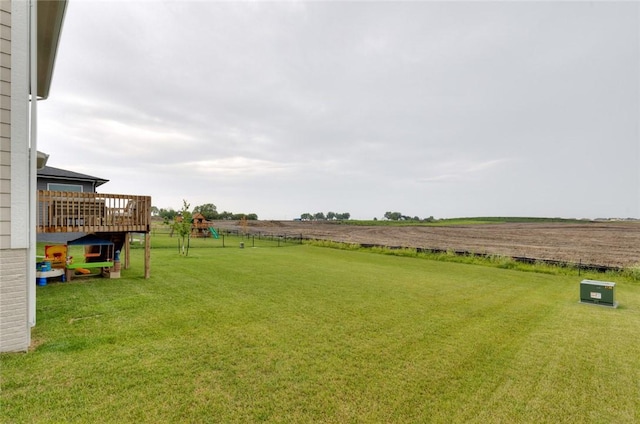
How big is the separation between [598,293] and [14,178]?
47.8 ft

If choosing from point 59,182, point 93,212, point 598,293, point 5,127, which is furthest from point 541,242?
point 59,182

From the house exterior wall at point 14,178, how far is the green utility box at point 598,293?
45.9 feet

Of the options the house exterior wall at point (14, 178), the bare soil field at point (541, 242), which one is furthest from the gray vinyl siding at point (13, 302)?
the bare soil field at point (541, 242)

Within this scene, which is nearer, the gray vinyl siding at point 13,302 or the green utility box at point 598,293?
the gray vinyl siding at point 13,302

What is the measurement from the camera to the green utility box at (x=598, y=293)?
27.2ft

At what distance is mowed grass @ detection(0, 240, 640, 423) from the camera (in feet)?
10.5

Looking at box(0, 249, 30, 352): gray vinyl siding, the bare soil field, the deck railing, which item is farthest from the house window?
the bare soil field

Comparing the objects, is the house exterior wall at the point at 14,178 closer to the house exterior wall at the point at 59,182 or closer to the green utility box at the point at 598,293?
the green utility box at the point at 598,293

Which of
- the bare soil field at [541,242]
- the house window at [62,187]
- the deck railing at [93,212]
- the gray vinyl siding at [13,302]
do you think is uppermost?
the house window at [62,187]

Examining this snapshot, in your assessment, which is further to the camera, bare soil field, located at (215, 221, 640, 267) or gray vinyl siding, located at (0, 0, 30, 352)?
bare soil field, located at (215, 221, 640, 267)

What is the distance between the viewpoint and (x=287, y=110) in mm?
25828

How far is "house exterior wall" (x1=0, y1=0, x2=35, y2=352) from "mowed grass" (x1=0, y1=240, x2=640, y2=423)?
630mm

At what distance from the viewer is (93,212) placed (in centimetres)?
930

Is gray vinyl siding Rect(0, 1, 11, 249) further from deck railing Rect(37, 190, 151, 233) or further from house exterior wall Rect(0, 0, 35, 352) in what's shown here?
deck railing Rect(37, 190, 151, 233)
